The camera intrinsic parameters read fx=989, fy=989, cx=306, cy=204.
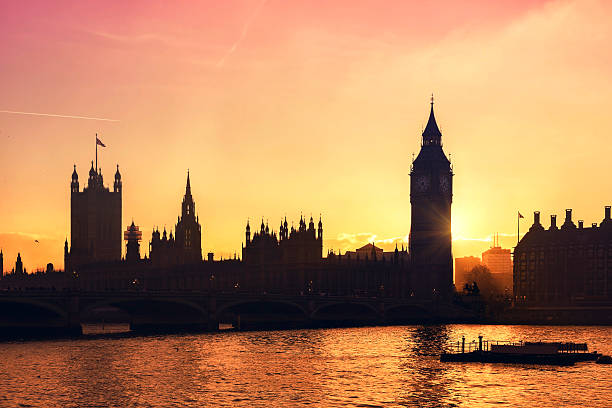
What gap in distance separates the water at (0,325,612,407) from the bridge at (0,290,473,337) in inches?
365

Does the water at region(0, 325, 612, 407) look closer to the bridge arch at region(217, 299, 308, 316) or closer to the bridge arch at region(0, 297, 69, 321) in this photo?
the bridge arch at region(0, 297, 69, 321)

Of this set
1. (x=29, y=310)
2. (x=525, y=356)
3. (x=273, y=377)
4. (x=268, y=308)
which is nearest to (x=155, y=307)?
(x=268, y=308)

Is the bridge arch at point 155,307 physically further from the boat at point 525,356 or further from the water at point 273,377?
the boat at point 525,356

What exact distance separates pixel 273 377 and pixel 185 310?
7509 centimetres

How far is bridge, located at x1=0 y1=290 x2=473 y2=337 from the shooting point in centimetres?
12925

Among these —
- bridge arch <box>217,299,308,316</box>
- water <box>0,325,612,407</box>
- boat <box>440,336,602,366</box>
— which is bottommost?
water <box>0,325,612,407</box>

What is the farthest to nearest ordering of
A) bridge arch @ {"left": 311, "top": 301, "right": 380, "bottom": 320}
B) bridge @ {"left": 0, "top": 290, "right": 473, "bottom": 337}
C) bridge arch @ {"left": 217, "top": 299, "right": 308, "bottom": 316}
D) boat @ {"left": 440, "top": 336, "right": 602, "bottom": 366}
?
bridge arch @ {"left": 311, "top": 301, "right": 380, "bottom": 320} < bridge arch @ {"left": 217, "top": 299, "right": 308, "bottom": 316} < bridge @ {"left": 0, "top": 290, "right": 473, "bottom": 337} < boat @ {"left": 440, "top": 336, "right": 602, "bottom": 366}

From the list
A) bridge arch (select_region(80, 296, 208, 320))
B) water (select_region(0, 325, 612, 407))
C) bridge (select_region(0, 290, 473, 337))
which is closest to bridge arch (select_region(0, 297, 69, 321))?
bridge (select_region(0, 290, 473, 337))

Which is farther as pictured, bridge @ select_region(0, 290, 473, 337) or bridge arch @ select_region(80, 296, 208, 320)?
bridge arch @ select_region(80, 296, 208, 320)

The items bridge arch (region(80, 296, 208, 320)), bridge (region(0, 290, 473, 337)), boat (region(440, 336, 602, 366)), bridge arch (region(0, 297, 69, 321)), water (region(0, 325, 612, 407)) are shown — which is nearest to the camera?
water (region(0, 325, 612, 407))

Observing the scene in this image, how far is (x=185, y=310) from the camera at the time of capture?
515ft

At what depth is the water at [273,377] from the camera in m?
68.9

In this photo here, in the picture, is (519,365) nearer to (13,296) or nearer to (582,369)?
(582,369)

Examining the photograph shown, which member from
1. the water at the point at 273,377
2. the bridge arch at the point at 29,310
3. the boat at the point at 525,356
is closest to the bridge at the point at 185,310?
the bridge arch at the point at 29,310
